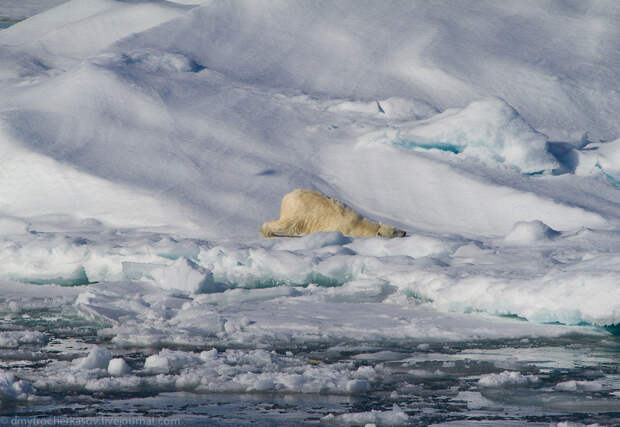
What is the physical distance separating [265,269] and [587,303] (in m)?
2.72

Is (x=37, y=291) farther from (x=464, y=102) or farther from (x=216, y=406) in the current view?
(x=464, y=102)

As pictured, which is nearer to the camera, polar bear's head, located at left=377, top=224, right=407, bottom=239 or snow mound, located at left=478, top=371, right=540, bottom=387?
snow mound, located at left=478, top=371, right=540, bottom=387

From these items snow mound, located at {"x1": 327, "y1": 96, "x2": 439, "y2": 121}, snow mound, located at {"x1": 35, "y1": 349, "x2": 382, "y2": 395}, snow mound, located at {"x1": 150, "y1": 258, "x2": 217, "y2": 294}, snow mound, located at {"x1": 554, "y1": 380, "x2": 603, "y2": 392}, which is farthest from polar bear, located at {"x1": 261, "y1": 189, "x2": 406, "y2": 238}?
snow mound, located at {"x1": 554, "y1": 380, "x2": 603, "y2": 392}

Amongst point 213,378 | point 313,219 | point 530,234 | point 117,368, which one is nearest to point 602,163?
point 530,234

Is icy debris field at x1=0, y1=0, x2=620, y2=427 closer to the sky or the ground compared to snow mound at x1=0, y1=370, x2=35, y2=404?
closer to the ground

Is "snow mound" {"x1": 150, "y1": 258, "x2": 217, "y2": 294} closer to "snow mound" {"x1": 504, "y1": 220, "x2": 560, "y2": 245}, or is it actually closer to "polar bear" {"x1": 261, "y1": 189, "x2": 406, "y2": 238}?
"polar bear" {"x1": 261, "y1": 189, "x2": 406, "y2": 238}

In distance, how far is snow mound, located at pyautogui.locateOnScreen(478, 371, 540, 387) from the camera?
4.62 meters

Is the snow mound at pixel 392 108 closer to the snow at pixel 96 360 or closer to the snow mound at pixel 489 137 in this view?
the snow mound at pixel 489 137

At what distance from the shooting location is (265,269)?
295 inches

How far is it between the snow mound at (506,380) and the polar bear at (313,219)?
177 inches

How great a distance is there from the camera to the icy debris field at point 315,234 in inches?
183

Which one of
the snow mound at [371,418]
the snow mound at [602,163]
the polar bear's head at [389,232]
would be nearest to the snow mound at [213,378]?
the snow mound at [371,418]

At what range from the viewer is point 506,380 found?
4.64 m

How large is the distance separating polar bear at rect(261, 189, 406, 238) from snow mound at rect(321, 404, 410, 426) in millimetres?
5139
